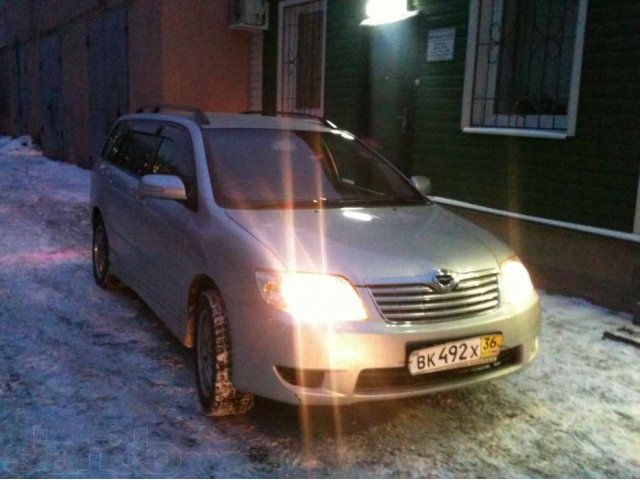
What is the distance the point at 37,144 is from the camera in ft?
67.8

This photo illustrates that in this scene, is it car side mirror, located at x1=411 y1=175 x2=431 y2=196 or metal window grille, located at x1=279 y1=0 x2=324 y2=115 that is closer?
car side mirror, located at x1=411 y1=175 x2=431 y2=196

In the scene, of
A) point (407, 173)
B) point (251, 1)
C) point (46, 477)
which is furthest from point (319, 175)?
point (251, 1)

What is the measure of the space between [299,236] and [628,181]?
3642mm

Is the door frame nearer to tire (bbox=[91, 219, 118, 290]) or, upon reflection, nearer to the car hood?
tire (bbox=[91, 219, 118, 290])

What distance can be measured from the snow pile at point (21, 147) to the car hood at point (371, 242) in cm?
1827

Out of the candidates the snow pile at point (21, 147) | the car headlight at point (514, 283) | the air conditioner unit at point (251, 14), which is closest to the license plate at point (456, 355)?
the car headlight at point (514, 283)

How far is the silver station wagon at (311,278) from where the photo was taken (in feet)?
10.4

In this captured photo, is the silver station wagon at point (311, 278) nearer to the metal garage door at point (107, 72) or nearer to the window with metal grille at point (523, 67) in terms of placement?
the window with metal grille at point (523, 67)

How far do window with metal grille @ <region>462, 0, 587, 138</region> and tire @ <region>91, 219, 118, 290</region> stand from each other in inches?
158

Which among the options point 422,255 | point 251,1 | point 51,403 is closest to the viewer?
point 422,255

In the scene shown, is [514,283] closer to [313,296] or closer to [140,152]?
[313,296]

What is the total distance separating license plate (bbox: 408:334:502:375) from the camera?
320 cm

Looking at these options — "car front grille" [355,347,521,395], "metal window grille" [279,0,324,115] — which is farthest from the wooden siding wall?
"car front grille" [355,347,521,395]

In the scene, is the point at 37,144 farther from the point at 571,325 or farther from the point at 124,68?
the point at 571,325
